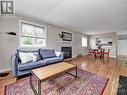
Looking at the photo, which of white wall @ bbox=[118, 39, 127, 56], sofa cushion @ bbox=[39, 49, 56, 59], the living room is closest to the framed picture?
the living room

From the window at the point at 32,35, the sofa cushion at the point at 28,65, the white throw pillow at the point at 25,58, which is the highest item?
the window at the point at 32,35

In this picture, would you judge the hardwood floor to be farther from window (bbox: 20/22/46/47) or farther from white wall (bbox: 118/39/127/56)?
white wall (bbox: 118/39/127/56)

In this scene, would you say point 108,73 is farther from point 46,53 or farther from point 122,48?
point 122,48

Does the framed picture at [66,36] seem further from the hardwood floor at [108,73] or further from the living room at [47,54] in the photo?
the hardwood floor at [108,73]

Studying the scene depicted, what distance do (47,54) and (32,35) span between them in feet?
4.18

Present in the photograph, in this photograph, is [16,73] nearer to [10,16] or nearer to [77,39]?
[10,16]

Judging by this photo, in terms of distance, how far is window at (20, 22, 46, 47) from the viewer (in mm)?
4036

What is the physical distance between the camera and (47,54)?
405cm

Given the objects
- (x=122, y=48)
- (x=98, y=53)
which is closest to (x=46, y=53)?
(x=98, y=53)

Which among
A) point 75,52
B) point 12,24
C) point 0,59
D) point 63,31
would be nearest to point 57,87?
point 0,59

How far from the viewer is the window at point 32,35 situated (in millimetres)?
4036

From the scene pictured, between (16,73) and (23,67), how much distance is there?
0.25 metres

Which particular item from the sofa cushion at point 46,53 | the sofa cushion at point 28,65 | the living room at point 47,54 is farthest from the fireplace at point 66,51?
the sofa cushion at point 28,65

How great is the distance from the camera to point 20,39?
3832 mm
